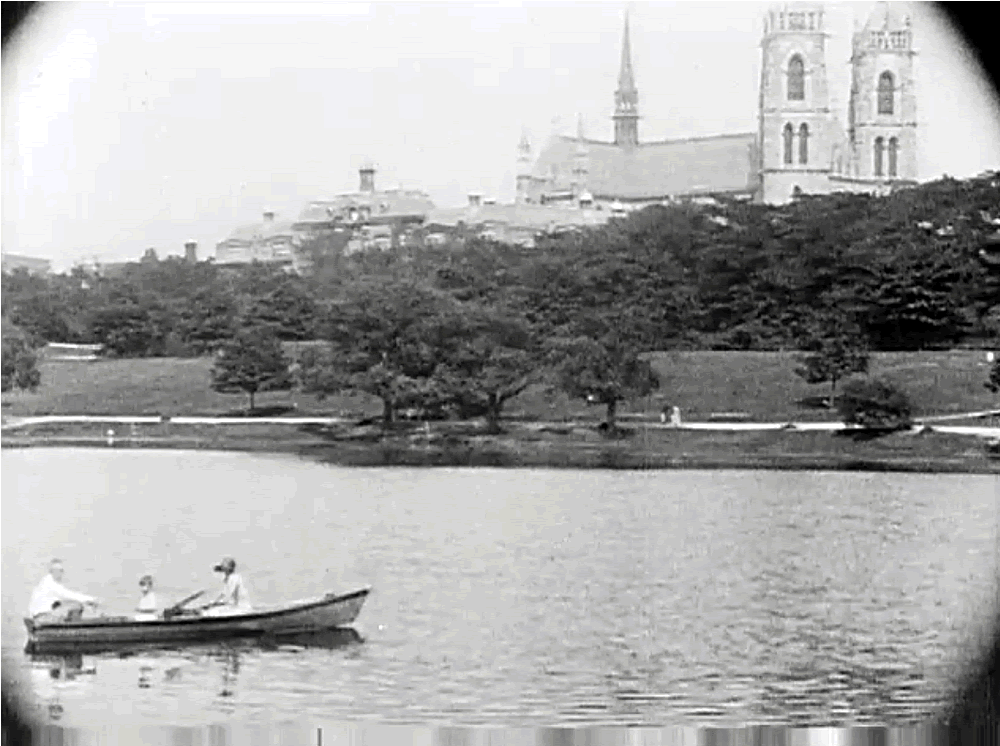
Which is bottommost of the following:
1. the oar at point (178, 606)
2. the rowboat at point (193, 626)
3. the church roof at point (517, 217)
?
the rowboat at point (193, 626)

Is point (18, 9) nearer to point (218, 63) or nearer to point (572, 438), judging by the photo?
point (218, 63)

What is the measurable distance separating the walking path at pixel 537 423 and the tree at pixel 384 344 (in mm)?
83

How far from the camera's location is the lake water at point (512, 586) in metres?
5.01

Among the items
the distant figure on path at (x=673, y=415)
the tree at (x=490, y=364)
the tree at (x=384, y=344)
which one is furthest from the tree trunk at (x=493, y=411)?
the distant figure on path at (x=673, y=415)

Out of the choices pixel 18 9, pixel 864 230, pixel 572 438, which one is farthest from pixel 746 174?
pixel 18 9

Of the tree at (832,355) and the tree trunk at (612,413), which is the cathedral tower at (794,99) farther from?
the tree trunk at (612,413)

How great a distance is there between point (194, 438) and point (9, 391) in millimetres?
354

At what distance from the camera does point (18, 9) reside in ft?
16.4

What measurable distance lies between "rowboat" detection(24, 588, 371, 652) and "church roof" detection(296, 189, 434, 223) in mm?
712

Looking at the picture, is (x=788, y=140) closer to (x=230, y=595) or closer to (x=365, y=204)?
(x=365, y=204)

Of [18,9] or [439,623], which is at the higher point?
[18,9]

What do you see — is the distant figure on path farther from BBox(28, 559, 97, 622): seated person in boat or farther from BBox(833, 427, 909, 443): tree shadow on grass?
BBox(28, 559, 97, 622): seated person in boat

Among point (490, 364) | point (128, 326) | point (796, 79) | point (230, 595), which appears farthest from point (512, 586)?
point (796, 79)

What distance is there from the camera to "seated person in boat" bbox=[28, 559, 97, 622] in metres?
5.00
